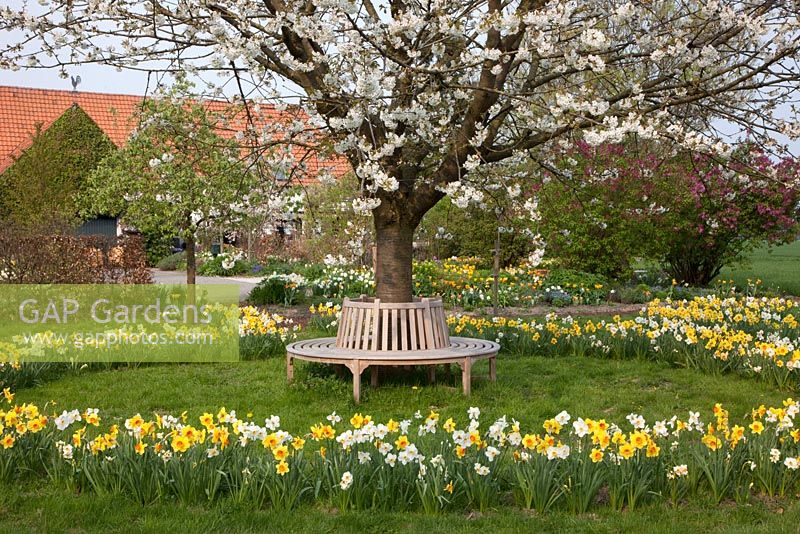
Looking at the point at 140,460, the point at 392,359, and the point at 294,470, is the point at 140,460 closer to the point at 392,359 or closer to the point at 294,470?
the point at 294,470

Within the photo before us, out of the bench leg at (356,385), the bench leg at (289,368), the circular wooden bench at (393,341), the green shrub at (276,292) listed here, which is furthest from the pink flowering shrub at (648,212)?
the bench leg at (356,385)

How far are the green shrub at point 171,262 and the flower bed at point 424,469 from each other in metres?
17.8

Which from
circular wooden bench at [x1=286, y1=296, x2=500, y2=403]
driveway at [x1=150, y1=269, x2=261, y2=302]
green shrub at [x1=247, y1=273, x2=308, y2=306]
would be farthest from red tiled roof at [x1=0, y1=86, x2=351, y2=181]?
circular wooden bench at [x1=286, y1=296, x2=500, y2=403]

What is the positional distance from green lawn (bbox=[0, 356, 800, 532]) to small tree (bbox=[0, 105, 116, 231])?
1026 cm

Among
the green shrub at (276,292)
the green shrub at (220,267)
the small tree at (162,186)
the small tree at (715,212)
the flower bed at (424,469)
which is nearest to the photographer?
the flower bed at (424,469)

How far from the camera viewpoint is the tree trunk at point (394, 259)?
640 centimetres

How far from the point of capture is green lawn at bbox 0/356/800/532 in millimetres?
3547

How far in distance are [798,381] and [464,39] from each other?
371 cm

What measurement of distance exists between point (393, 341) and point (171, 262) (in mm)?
16448

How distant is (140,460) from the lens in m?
3.83

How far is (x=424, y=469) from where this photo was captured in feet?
12.2

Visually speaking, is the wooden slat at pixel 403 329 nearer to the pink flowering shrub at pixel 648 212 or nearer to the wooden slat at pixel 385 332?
the wooden slat at pixel 385 332

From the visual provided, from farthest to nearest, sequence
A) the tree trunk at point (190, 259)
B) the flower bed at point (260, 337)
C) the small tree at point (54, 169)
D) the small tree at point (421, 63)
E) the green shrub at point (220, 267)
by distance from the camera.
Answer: the green shrub at point (220, 267)
the small tree at point (54, 169)
the tree trunk at point (190, 259)
the flower bed at point (260, 337)
the small tree at point (421, 63)

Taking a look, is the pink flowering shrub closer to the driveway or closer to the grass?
the driveway
